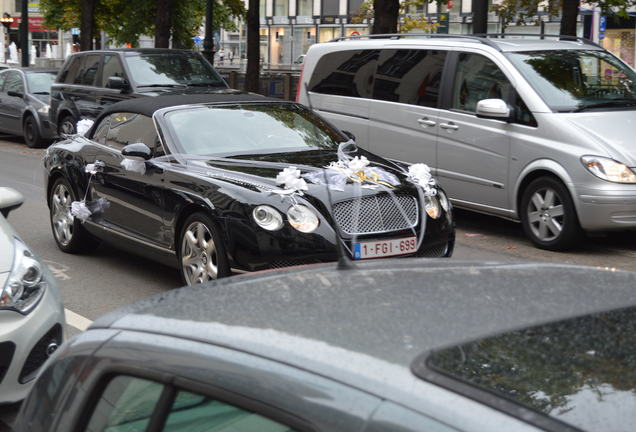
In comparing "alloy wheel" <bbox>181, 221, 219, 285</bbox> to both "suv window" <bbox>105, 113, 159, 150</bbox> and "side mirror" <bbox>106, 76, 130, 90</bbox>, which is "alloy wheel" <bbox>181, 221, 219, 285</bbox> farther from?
"side mirror" <bbox>106, 76, 130, 90</bbox>

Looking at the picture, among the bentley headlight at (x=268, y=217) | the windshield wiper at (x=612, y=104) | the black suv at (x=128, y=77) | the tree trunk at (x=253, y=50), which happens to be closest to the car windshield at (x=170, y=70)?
the black suv at (x=128, y=77)

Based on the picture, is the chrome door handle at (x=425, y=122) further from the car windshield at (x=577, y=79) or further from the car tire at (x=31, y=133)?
the car tire at (x=31, y=133)

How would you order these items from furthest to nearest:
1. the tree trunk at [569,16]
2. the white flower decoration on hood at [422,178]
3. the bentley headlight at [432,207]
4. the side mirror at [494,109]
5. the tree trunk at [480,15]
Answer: the tree trunk at [480,15] → the tree trunk at [569,16] → the side mirror at [494,109] → the white flower decoration on hood at [422,178] → the bentley headlight at [432,207]

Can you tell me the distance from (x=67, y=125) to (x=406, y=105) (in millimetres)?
8624

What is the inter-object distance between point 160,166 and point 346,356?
6.09 meters


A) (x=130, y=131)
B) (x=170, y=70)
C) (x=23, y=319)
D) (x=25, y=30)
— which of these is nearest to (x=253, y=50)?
(x=170, y=70)

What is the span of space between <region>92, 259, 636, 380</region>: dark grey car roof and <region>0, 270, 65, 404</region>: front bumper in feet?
8.33

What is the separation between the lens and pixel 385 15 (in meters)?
18.1

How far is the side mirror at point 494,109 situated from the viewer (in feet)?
31.8

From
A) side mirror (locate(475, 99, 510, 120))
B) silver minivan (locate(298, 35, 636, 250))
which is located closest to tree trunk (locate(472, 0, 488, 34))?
silver minivan (locate(298, 35, 636, 250))

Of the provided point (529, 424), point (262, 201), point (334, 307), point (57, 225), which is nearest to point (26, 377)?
point (262, 201)

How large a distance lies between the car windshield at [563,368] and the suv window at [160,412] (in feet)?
1.13

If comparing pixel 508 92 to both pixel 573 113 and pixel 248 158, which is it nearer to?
pixel 573 113

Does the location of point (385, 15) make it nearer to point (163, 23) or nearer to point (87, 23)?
point (163, 23)
